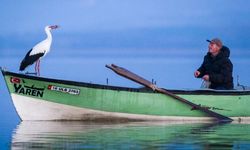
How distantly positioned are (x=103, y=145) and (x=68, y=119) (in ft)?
19.0

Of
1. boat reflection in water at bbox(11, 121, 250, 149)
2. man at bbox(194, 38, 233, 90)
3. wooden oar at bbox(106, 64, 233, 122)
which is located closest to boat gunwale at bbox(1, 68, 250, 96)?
wooden oar at bbox(106, 64, 233, 122)

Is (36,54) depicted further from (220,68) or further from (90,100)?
(220,68)

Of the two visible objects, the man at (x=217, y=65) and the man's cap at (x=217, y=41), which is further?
the man's cap at (x=217, y=41)

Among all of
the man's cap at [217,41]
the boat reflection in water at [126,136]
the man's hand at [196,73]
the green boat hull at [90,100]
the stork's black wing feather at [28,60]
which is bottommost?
the boat reflection in water at [126,136]

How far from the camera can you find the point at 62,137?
434 inches

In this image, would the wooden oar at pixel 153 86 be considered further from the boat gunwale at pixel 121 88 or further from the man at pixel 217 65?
the man at pixel 217 65

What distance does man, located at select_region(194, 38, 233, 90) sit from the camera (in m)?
15.5

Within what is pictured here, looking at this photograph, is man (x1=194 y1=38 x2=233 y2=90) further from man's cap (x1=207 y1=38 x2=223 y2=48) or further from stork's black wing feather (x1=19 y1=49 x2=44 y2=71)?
stork's black wing feather (x1=19 y1=49 x2=44 y2=71)

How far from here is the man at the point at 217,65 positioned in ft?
50.9

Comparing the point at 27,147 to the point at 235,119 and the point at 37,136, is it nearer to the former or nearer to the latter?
the point at 37,136

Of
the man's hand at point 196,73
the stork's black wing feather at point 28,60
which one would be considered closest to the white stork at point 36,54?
the stork's black wing feather at point 28,60

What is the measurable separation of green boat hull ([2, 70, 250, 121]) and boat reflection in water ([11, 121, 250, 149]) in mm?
446

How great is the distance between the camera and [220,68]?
50.9 feet

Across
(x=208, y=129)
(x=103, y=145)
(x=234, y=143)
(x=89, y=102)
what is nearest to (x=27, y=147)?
(x=103, y=145)
